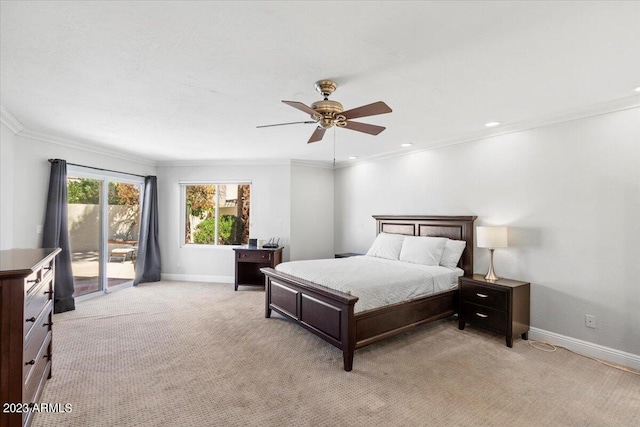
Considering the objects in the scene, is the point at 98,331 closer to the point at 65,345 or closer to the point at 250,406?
the point at 65,345

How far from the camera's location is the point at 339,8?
1.62 metres

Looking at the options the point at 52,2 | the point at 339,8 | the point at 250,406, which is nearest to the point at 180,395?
the point at 250,406

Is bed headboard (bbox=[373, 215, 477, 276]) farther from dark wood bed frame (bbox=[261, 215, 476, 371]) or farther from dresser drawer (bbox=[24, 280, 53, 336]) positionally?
dresser drawer (bbox=[24, 280, 53, 336])

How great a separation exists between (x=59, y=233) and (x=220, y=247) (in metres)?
2.57

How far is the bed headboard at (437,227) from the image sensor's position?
13.5ft

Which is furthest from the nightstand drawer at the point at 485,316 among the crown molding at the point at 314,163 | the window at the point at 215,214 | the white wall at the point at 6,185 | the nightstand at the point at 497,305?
the white wall at the point at 6,185

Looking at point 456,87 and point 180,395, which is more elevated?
point 456,87

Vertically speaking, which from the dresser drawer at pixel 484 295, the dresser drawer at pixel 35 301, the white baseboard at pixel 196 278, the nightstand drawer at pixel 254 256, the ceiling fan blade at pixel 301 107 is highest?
the ceiling fan blade at pixel 301 107

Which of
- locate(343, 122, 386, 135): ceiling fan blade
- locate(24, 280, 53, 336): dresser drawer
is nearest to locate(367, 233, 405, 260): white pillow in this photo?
locate(343, 122, 386, 135): ceiling fan blade

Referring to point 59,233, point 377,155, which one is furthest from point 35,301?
point 377,155

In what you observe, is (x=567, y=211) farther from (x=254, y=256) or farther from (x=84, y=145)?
(x=84, y=145)

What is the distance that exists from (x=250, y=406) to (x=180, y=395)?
579 millimetres

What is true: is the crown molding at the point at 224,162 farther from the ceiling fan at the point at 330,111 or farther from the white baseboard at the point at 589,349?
the white baseboard at the point at 589,349

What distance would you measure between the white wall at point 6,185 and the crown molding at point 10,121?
0.15ft
